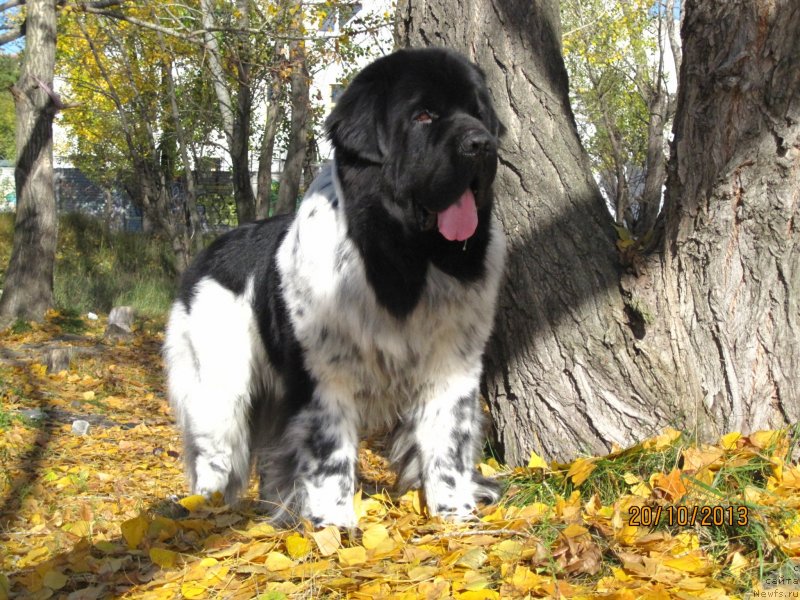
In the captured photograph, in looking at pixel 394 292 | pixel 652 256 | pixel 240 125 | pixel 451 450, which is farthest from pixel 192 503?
pixel 240 125

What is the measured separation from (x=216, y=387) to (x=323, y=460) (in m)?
0.89

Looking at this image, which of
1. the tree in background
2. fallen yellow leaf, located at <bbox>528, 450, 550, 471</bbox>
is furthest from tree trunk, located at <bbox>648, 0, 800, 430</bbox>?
the tree in background

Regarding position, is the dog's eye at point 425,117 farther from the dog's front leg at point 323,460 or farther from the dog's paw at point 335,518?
the dog's paw at point 335,518

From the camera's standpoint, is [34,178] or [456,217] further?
[34,178]

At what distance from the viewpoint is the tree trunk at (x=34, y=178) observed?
9664 mm

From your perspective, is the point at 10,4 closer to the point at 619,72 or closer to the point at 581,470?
the point at 581,470

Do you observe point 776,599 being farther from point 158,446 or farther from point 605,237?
point 158,446

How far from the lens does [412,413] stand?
3459 millimetres

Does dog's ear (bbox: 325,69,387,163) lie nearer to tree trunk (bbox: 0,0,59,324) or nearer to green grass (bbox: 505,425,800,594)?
green grass (bbox: 505,425,800,594)

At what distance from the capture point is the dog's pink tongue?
9.94 feet

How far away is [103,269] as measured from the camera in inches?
567

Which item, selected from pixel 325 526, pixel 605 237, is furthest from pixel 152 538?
pixel 605 237
